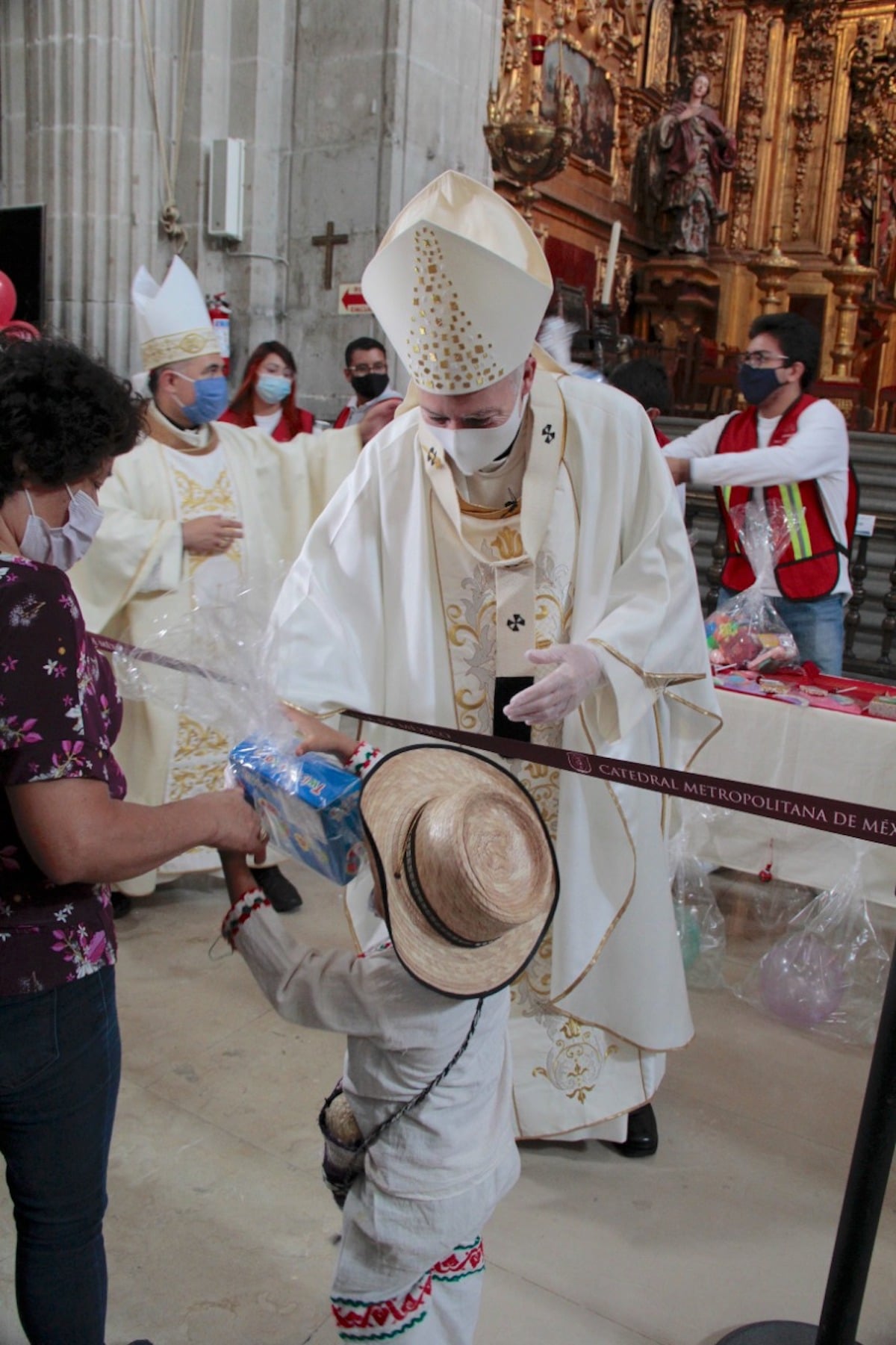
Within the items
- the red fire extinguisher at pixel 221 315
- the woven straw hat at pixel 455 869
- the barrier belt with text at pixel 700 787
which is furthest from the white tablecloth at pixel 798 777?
the red fire extinguisher at pixel 221 315

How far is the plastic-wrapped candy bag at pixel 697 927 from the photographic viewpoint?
3.32m

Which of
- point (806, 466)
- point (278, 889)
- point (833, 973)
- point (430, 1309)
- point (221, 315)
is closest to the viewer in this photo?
point (430, 1309)

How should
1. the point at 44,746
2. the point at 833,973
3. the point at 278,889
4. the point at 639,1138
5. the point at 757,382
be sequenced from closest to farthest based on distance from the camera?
the point at 44,746, the point at 639,1138, the point at 833,973, the point at 278,889, the point at 757,382

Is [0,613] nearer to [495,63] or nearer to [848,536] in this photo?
[848,536]

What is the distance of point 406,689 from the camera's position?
2373 mm

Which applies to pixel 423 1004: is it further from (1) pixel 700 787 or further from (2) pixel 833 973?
(2) pixel 833 973

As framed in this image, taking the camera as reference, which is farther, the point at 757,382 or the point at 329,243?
the point at 329,243

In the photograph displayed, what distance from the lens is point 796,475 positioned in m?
3.89

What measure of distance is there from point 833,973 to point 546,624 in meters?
1.41

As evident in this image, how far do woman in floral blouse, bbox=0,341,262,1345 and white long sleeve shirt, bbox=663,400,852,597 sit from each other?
8.85ft

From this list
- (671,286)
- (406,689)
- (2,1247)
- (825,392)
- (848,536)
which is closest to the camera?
(2,1247)

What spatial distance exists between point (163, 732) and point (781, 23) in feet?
41.5

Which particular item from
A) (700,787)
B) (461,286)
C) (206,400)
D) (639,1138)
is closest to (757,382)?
(206,400)

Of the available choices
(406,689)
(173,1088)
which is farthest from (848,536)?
(173,1088)
